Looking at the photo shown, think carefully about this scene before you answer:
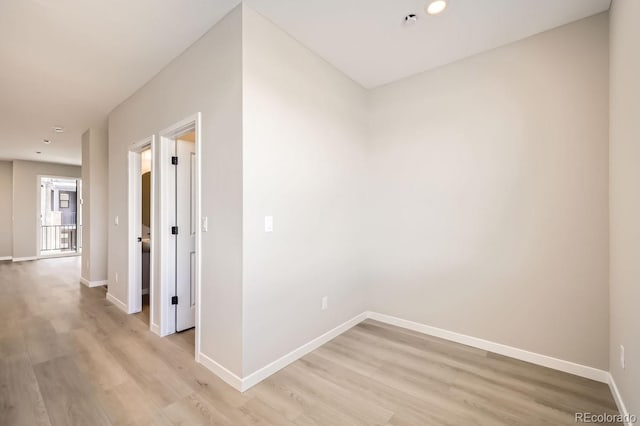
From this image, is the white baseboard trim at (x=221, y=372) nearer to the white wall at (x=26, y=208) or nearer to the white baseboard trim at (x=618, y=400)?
the white baseboard trim at (x=618, y=400)

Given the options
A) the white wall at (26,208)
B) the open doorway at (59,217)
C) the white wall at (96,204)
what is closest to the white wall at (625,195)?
the white wall at (96,204)

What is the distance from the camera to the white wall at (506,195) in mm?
2174

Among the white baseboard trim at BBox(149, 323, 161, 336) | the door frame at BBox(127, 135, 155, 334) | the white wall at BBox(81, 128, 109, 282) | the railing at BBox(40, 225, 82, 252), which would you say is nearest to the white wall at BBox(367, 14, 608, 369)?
the white baseboard trim at BBox(149, 323, 161, 336)

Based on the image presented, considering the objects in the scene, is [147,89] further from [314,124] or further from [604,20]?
[604,20]

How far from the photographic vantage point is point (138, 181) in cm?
362

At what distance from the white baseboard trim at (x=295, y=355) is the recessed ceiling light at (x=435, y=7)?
2887mm

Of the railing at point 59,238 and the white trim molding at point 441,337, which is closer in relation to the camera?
the white trim molding at point 441,337

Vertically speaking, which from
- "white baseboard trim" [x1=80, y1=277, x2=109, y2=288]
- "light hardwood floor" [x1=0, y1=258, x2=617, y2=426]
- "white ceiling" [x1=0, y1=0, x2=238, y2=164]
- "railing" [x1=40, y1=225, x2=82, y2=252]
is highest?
"white ceiling" [x1=0, y1=0, x2=238, y2=164]

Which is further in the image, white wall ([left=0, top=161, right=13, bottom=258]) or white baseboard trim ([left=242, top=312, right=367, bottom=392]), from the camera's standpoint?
white wall ([left=0, top=161, right=13, bottom=258])

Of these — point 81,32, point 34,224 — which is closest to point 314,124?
point 81,32

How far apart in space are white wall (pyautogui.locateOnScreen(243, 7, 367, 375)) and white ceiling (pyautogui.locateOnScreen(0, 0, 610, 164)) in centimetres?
29

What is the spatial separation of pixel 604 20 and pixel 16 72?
5337 mm

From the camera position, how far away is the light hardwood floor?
178cm

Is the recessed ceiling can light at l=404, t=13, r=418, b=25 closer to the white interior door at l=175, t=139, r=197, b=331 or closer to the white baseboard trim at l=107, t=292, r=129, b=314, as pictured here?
the white interior door at l=175, t=139, r=197, b=331
